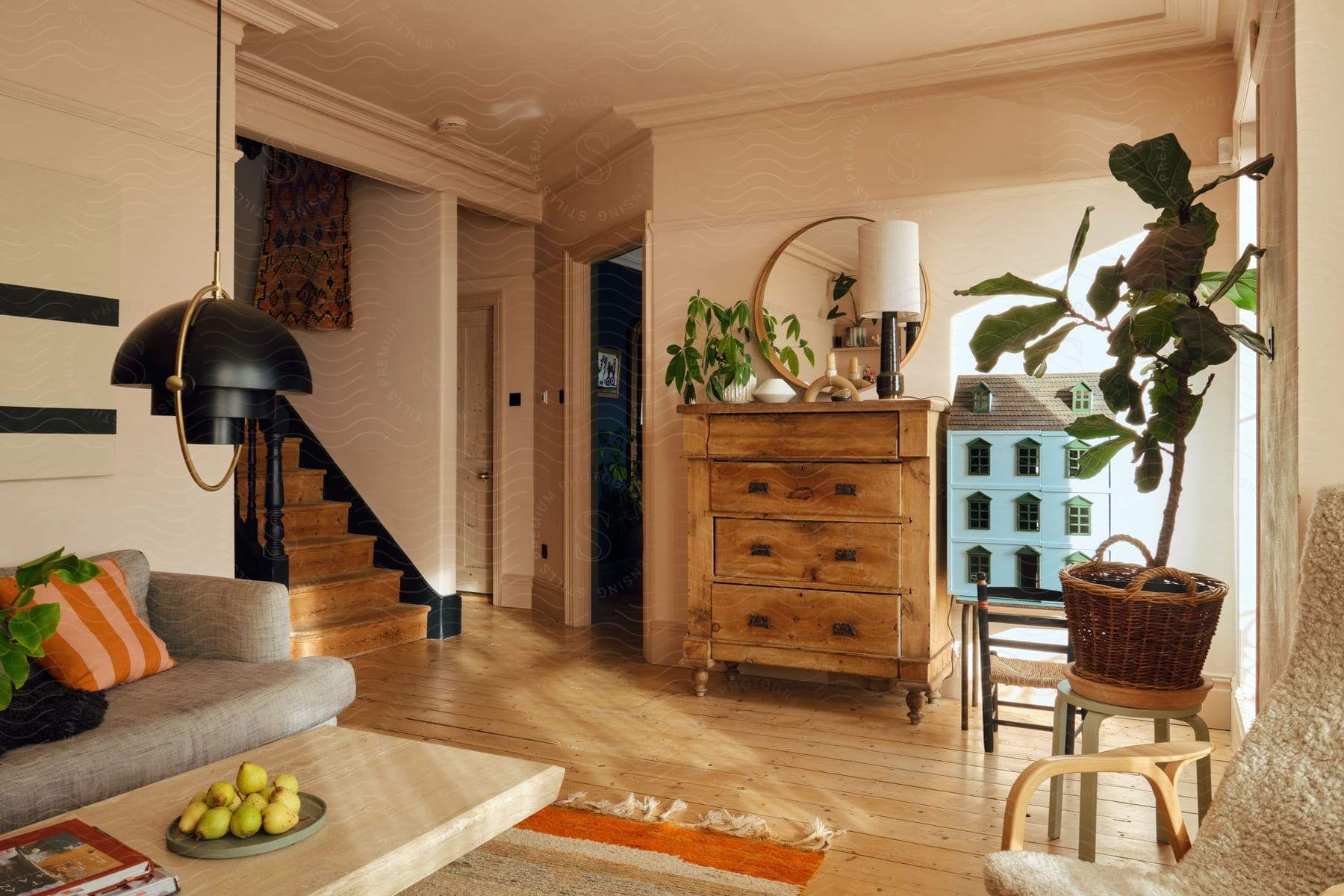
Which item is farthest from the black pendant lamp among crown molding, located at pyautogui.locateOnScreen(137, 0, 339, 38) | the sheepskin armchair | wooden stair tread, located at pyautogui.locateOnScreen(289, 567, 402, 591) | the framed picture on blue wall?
the framed picture on blue wall

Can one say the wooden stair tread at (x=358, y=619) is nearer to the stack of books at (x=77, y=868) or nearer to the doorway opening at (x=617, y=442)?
the doorway opening at (x=617, y=442)

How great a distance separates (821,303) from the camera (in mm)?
3891

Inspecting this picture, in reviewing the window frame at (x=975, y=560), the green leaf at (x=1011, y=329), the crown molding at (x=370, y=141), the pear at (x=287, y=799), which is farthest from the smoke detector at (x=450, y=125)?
the pear at (x=287, y=799)

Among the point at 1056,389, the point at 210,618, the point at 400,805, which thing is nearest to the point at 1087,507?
the point at 1056,389

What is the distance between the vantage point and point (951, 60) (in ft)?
11.6

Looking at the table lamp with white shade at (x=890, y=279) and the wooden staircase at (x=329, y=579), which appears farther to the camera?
the wooden staircase at (x=329, y=579)

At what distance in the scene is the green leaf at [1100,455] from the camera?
6.51 feet

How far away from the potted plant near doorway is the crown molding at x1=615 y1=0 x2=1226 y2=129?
166 cm

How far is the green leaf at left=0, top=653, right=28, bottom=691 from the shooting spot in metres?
0.94

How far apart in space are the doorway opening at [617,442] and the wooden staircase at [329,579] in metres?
1.09

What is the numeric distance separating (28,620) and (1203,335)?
1877mm

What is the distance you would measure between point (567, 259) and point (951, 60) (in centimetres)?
228

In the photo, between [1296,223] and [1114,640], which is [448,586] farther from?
[1296,223]

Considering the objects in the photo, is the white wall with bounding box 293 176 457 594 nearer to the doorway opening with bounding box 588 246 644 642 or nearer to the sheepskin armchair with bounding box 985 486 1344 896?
the doorway opening with bounding box 588 246 644 642
